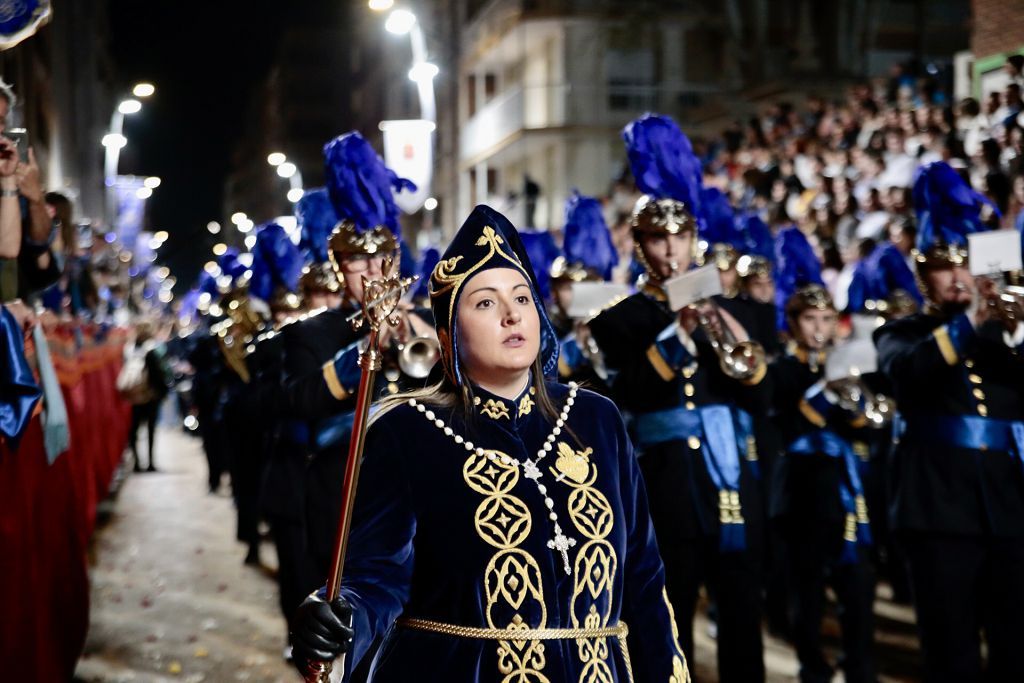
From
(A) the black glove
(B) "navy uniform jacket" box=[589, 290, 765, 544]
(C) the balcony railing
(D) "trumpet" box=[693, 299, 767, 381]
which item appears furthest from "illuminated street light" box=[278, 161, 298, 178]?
(A) the black glove

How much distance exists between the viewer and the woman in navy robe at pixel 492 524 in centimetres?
345

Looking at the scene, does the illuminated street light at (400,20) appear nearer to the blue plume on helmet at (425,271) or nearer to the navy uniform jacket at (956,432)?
the blue plume on helmet at (425,271)

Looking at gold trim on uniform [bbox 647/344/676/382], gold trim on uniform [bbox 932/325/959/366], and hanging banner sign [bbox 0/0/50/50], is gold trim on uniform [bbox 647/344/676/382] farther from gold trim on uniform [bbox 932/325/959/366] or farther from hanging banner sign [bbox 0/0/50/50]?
hanging banner sign [bbox 0/0/50/50]

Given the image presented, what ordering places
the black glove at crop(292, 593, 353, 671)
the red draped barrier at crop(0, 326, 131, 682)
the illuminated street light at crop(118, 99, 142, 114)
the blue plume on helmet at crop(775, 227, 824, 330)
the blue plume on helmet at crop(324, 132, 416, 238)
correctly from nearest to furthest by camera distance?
the black glove at crop(292, 593, 353, 671), the red draped barrier at crop(0, 326, 131, 682), the blue plume on helmet at crop(324, 132, 416, 238), the blue plume on helmet at crop(775, 227, 824, 330), the illuminated street light at crop(118, 99, 142, 114)

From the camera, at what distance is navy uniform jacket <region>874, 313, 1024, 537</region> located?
259 inches

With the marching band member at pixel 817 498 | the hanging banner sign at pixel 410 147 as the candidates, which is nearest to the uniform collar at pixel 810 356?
the marching band member at pixel 817 498

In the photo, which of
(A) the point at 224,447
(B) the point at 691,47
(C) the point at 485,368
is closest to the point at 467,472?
(C) the point at 485,368

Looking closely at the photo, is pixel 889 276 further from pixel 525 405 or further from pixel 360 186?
pixel 525 405

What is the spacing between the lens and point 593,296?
758 cm

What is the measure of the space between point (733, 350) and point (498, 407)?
3.03 m

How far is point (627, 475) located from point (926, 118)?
14623 mm

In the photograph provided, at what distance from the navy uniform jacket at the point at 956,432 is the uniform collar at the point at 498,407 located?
3483mm

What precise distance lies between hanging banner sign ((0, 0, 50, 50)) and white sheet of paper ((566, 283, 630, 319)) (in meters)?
2.91

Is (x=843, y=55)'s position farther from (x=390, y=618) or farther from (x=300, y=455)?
(x=390, y=618)
